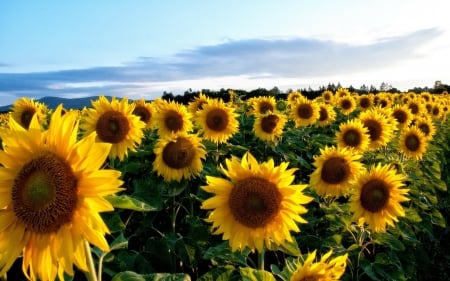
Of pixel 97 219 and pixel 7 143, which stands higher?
pixel 7 143

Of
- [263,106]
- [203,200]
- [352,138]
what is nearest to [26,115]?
[263,106]

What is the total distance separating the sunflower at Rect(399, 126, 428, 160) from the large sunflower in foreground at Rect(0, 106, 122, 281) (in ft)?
25.0

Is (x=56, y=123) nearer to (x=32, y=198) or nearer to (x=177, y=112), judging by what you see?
(x=32, y=198)

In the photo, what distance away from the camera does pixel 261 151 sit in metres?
8.86

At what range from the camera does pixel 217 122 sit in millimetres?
7941

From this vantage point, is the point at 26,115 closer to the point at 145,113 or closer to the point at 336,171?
the point at 145,113

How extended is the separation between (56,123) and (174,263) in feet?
9.43

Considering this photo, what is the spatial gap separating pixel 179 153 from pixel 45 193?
355 centimetres

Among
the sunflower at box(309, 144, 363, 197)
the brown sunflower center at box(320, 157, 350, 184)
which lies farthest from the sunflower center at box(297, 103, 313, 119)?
the brown sunflower center at box(320, 157, 350, 184)

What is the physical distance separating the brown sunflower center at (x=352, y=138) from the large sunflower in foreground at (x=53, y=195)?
6.10 m

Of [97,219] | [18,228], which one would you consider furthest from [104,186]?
[18,228]

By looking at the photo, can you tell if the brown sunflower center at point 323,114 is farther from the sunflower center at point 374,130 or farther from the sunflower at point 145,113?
the sunflower at point 145,113

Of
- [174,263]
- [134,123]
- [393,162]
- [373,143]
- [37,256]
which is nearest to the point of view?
[37,256]

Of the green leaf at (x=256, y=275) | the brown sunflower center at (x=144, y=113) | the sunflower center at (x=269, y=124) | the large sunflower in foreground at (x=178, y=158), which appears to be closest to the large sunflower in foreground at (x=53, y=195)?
the green leaf at (x=256, y=275)
